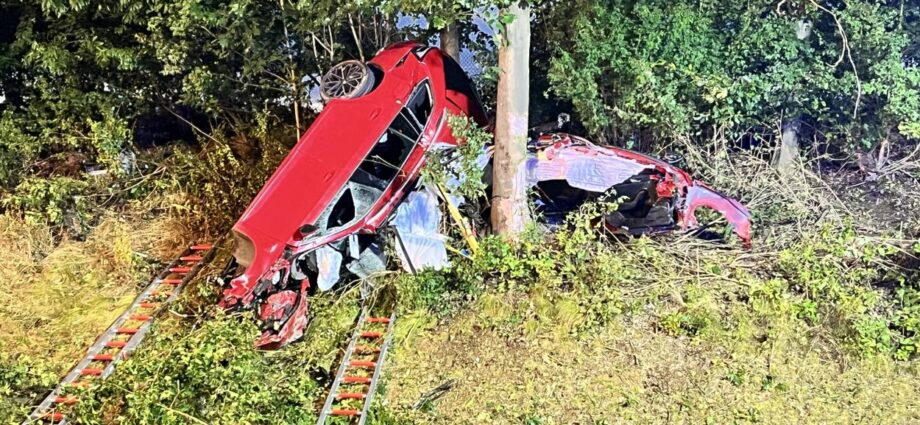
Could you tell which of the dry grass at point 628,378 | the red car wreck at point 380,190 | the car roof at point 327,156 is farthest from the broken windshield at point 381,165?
the dry grass at point 628,378

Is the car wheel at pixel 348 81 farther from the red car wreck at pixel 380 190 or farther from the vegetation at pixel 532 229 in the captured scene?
the vegetation at pixel 532 229

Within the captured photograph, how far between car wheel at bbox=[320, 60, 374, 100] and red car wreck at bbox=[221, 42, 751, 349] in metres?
0.01

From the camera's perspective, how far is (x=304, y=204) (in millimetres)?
6949

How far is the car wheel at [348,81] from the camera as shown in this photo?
7.81 metres

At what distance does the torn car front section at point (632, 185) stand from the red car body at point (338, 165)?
120 cm

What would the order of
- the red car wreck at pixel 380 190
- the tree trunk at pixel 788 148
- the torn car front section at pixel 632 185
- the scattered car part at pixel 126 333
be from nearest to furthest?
the scattered car part at pixel 126 333
the red car wreck at pixel 380 190
the torn car front section at pixel 632 185
the tree trunk at pixel 788 148

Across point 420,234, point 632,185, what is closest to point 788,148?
point 632,185

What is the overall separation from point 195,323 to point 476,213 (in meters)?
3.23

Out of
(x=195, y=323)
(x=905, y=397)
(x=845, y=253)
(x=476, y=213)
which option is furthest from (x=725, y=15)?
(x=195, y=323)

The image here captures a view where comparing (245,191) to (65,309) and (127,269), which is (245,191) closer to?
(127,269)

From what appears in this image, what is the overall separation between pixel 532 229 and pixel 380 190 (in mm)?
1710

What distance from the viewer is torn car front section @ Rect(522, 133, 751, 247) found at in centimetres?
797

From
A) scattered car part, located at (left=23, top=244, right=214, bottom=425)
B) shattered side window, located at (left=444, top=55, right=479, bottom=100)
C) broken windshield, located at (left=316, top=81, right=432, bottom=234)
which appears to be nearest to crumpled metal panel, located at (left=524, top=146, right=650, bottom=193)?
shattered side window, located at (left=444, top=55, right=479, bottom=100)

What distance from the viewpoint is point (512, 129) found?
798 centimetres
